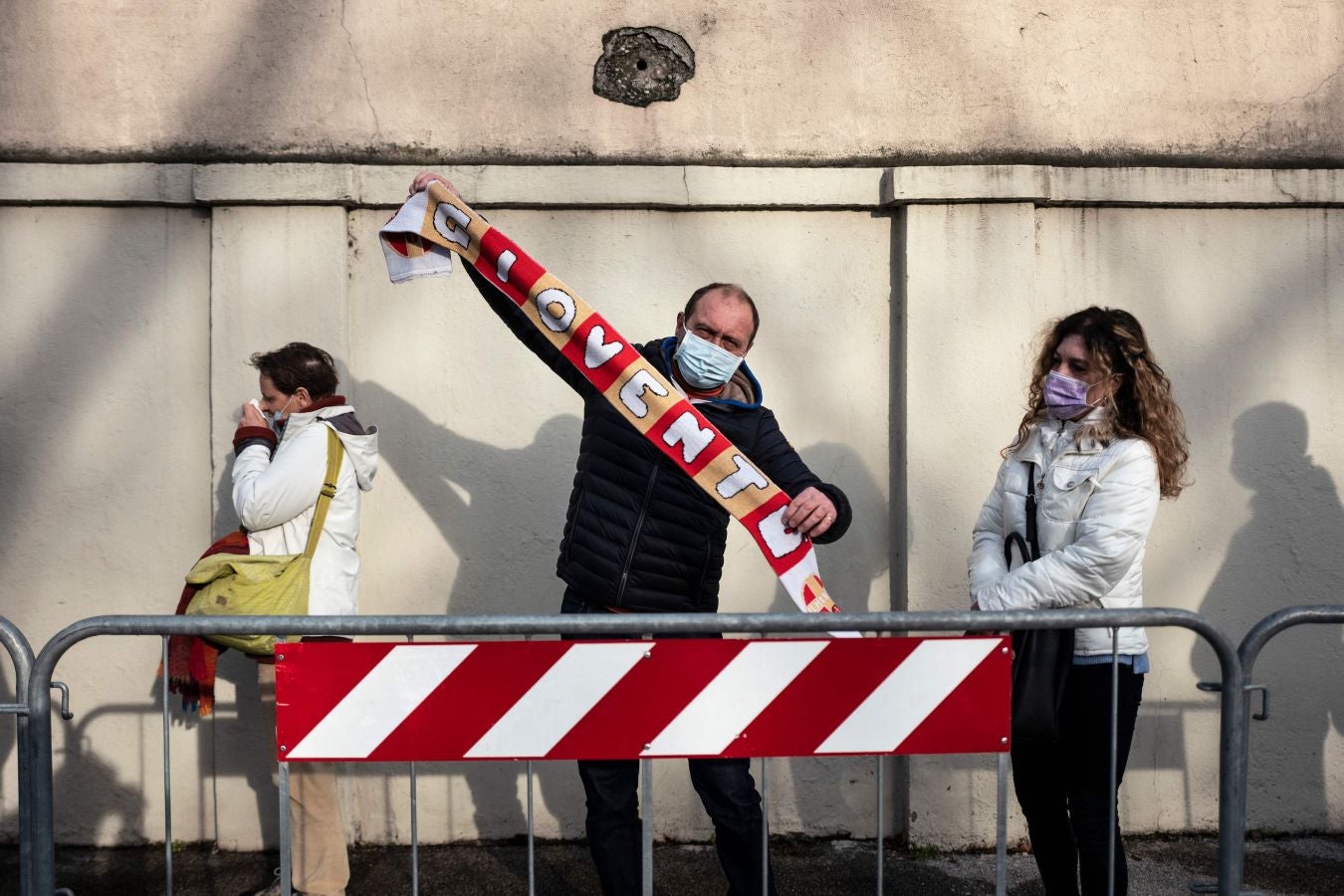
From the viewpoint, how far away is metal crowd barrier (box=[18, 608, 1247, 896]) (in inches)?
101

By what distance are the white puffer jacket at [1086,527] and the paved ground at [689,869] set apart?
151 cm

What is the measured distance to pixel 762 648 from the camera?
8.95 feet

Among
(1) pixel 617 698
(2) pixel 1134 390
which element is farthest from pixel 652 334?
(1) pixel 617 698

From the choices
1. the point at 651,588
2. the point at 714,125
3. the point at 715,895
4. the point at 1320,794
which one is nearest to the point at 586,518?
the point at 651,588

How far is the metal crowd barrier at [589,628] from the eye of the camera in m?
2.57

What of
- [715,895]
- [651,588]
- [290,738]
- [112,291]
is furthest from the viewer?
[112,291]

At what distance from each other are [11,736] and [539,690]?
2934mm

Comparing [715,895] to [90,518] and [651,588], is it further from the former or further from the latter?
[90,518]

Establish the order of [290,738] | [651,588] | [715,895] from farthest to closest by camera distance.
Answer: [715,895]
[651,588]
[290,738]

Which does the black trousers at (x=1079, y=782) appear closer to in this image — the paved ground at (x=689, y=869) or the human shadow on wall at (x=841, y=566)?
the paved ground at (x=689, y=869)

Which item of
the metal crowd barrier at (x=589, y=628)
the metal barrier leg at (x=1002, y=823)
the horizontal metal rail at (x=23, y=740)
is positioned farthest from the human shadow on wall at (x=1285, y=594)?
the horizontal metal rail at (x=23, y=740)

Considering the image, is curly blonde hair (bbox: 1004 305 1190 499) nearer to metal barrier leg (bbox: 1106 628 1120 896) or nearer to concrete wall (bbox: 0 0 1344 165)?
metal barrier leg (bbox: 1106 628 1120 896)

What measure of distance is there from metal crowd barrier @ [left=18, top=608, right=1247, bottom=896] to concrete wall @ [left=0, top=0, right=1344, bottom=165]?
7.74 feet

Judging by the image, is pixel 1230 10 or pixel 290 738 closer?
pixel 290 738
